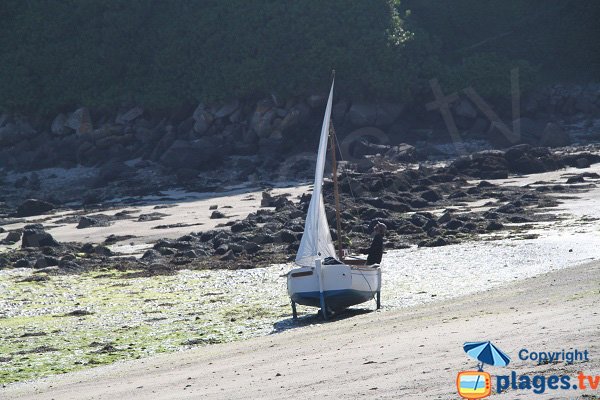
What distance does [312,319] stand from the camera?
20375 millimetres

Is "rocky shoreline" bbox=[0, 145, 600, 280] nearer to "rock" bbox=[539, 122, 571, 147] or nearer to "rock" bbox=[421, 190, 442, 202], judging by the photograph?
"rock" bbox=[421, 190, 442, 202]

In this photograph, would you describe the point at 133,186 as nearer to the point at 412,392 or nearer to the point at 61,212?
the point at 61,212

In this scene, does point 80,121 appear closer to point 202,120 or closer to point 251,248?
point 202,120

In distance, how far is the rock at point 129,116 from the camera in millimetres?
60656

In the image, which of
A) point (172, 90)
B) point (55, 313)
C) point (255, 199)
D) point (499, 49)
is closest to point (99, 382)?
point (55, 313)

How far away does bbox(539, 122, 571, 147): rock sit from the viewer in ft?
169

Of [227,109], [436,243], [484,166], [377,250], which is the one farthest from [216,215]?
[227,109]

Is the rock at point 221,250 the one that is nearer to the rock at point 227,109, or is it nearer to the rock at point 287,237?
the rock at point 287,237

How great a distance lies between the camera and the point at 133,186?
4881 centimetres

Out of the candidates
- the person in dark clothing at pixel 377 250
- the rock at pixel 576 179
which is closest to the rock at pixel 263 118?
the rock at pixel 576 179

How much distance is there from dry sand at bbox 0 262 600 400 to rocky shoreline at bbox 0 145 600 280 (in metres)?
10.8

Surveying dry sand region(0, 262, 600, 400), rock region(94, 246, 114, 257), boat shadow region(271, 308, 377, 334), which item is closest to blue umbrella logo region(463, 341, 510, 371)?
dry sand region(0, 262, 600, 400)

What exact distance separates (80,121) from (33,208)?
18.5 meters

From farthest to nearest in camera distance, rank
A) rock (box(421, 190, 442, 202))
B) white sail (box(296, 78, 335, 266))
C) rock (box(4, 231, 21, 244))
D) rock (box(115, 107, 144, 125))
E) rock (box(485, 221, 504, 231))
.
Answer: rock (box(115, 107, 144, 125))
rock (box(421, 190, 442, 202))
rock (box(4, 231, 21, 244))
rock (box(485, 221, 504, 231))
white sail (box(296, 78, 335, 266))
